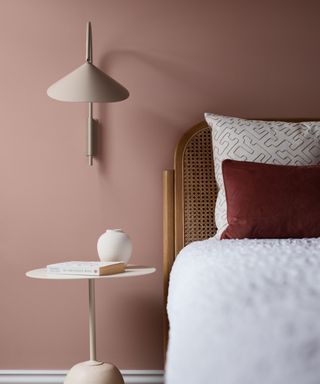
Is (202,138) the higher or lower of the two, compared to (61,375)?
higher

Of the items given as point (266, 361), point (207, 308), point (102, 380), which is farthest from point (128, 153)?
point (266, 361)

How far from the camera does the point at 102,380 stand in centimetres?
211

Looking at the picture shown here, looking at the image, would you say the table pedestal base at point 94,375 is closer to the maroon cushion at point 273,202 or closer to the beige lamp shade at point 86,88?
the maroon cushion at point 273,202

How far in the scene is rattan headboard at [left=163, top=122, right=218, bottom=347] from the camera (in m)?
2.53

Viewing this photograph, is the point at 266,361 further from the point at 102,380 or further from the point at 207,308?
the point at 102,380

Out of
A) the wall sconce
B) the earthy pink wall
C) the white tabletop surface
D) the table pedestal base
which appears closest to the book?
the white tabletop surface

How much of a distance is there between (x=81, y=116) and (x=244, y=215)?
0.98 meters

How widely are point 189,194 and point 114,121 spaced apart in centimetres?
47

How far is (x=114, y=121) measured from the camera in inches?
104

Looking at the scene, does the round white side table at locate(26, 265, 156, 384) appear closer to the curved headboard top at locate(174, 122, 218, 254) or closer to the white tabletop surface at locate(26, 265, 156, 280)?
the white tabletop surface at locate(26, 265, 156, 280)

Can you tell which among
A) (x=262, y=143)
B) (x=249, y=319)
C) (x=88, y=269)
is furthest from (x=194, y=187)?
(x=249, y=319)

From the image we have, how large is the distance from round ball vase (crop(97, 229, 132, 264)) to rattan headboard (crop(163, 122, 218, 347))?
0.89 feet

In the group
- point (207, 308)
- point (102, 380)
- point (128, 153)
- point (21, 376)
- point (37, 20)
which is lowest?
point (21, 376)

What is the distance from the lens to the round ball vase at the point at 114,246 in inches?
90.0
